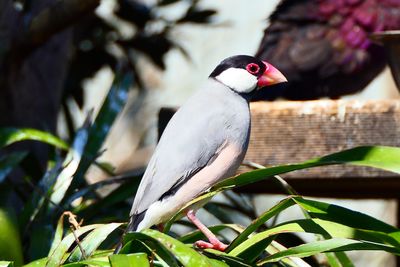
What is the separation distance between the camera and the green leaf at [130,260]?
1.51 meters

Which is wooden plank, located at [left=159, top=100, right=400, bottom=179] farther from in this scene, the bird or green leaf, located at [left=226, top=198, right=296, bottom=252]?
the bird

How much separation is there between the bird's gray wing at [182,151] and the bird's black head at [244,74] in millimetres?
130

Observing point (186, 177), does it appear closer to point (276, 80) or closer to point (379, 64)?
point (276, 80)

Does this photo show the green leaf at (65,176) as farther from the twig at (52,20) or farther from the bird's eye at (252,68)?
the bird's eye at (252,68)

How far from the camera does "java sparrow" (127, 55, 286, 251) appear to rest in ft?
6.04

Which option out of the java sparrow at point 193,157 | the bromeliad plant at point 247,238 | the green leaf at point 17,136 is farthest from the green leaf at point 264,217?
the green leaf at point 17,136

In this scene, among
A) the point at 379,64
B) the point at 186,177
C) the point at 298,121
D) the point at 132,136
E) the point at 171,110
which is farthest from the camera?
the point at 132,136

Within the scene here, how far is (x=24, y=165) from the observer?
2.72 metres

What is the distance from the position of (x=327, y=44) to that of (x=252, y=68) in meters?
1.34

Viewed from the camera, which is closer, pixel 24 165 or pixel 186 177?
pixel 186 177

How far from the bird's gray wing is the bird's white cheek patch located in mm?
121

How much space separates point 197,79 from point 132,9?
1.56 meters

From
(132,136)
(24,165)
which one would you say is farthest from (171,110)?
(132,136)

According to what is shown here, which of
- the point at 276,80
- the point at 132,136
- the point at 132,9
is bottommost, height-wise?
the point at 132,136
